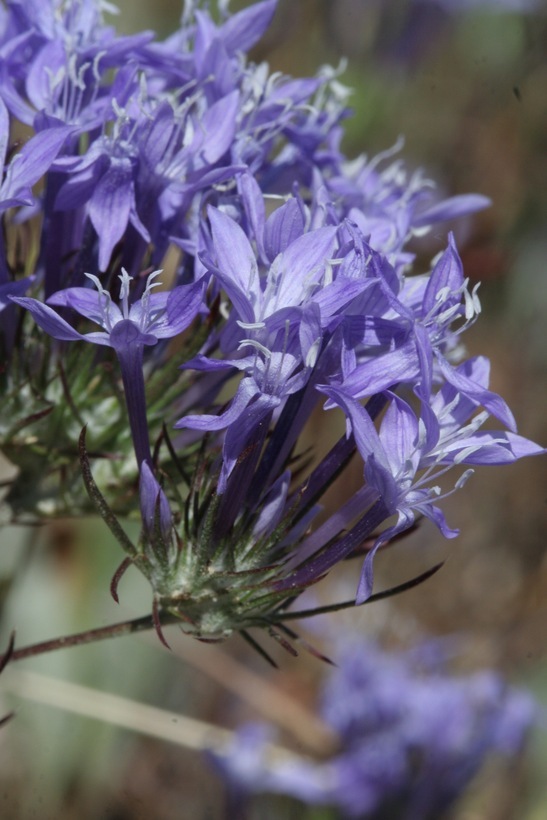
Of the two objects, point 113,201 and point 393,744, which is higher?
point 113,201

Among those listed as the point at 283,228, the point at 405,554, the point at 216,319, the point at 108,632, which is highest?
the point at 283,228

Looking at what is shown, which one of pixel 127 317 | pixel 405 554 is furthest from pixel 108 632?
pixel 405 554

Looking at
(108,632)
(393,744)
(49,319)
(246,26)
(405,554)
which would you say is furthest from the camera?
(405,554)

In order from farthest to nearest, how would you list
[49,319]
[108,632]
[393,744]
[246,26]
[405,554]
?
[405,554], [393,744], [246,26], [108,632], [49,319]

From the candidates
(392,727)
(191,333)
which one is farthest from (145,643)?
(191,333)

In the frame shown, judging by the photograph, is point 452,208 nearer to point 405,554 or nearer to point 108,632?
point 108,632

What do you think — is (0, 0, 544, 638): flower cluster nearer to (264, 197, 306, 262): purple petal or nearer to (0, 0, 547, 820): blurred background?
(264, 197, 306, 262): purple petal
